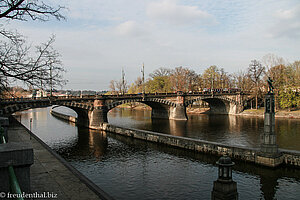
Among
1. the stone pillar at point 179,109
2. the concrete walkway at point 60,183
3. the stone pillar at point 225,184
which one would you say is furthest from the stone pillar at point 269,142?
the stone pillar at point 179,109

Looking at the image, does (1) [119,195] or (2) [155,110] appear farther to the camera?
(2) [155,110]

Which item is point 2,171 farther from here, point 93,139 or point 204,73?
point 204,73

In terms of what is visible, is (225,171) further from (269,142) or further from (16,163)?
(269,142)

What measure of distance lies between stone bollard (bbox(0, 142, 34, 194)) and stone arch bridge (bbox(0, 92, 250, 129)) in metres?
28.6

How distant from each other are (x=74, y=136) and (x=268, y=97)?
27712 mm

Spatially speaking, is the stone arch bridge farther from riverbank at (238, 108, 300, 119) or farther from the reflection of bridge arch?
riverbank at (238, 108, 300, 119)

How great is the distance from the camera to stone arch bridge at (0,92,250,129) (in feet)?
121

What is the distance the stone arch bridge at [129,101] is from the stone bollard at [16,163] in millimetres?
28598

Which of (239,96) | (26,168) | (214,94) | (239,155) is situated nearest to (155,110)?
(214,94)

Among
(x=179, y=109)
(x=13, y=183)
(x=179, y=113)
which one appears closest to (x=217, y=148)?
(x=13, y=183)

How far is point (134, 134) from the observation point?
32812 mm

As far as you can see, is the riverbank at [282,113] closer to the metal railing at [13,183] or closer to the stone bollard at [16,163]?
the stone bollard at [16,163]

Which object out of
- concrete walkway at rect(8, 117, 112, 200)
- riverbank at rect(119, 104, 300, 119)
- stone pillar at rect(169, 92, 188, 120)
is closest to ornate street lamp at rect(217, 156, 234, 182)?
concrete walkway at rect(8, 117, 112, 200)

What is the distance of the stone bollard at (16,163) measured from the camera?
13.5 feet
